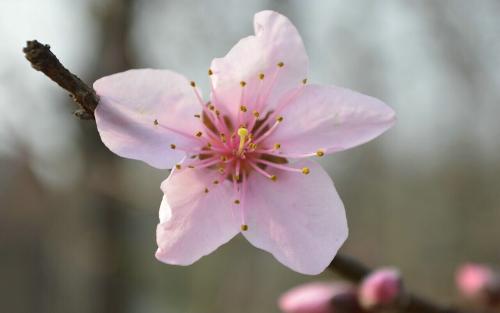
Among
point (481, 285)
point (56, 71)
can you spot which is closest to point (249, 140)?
point (56, 71)

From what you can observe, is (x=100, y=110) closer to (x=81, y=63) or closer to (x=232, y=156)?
(x=232, y=156)

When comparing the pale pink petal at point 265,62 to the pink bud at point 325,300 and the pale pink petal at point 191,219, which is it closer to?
the pale pink petal at point 191,219

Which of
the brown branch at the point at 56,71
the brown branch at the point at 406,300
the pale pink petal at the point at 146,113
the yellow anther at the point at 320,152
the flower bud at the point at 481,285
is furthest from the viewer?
the flower bud at the point at 481,285

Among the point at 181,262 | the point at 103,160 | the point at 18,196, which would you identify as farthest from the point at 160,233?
the point at 18,196

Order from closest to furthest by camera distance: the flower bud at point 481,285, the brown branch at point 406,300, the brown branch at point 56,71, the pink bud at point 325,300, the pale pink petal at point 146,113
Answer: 1. the brown branch at point 56,71
2. the pale pink petal at point 146,113
3. the brown branch at point 406,300
4. the pink bud at point 325,300
5. the flower bud at point 481,285

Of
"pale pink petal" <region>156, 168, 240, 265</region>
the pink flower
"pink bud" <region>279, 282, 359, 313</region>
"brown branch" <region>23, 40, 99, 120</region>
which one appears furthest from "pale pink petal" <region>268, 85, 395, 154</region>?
"pink bud" <region>279, 282, 359, 313</region>

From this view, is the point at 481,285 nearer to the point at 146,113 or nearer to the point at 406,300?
the point at 406,300

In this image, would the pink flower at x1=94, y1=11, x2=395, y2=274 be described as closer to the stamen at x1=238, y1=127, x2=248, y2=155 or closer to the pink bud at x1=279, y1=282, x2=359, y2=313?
the stamen at x1=238, y1=127, x2=248, y2=155

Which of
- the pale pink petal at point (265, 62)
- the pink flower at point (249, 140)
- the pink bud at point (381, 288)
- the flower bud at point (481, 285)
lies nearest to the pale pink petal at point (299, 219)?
the pink flower at point (249, 140)
